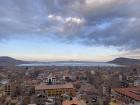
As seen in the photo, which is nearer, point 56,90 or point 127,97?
point 127,97

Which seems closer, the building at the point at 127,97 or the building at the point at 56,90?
the building at the point at 127,97

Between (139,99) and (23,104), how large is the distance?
1156cm

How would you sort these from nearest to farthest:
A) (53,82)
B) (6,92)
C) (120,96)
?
(120,96), (6,92), (53,82)

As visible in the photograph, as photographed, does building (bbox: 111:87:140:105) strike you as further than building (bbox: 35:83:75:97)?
No

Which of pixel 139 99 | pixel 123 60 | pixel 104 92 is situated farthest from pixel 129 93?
pixel 123 60

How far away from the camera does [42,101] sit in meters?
25.3

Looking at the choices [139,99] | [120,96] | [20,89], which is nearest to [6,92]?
[20,89]

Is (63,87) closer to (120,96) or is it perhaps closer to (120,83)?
(120,96)

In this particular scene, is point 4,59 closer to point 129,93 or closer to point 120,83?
point 120,83

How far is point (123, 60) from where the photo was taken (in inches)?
6796

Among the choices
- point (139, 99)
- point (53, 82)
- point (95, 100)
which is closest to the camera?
point (139, 99)

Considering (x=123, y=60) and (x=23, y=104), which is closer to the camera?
(x=23, y=104)

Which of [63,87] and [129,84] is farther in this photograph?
[129,84]

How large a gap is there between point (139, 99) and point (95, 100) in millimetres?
5088
